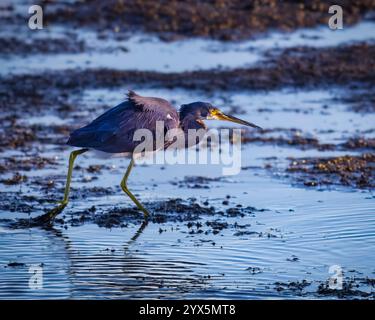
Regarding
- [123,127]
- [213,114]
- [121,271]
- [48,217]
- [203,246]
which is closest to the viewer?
[121,271]

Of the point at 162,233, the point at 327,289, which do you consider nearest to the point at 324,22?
the point at 162,233

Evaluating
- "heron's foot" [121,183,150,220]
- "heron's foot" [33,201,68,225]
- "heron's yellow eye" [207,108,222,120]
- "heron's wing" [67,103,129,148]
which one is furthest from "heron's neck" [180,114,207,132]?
"heron's foot" [33,201,68,225]

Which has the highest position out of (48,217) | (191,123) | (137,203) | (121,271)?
(191,123)

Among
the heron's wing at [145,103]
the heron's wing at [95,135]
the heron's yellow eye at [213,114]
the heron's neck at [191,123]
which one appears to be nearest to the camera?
the heron's wing at [95,135]

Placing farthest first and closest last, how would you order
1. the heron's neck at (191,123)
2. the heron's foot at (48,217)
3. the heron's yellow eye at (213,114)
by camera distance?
the heron's yellow eye at (213,114) → the heron's neck at (191,123) → the heron's foot at (48,217)

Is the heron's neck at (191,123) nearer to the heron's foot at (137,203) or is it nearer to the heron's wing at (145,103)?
the heron's wing at (145,103)

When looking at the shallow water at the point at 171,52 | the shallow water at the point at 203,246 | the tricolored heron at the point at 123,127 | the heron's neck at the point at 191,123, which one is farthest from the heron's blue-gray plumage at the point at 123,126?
the shallow water at the point at 171,52

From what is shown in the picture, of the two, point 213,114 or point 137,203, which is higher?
point 213,114

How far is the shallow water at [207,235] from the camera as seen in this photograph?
25.2 ft

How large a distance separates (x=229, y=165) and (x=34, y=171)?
7.92 feet

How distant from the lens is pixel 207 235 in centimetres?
916

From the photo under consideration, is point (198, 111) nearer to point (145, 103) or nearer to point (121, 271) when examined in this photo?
point (145, 103)

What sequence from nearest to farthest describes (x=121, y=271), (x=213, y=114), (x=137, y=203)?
(x=121, y=271) → (x=137, y=203) → (x=213, y=114)

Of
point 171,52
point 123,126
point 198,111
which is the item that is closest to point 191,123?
point 198,111
